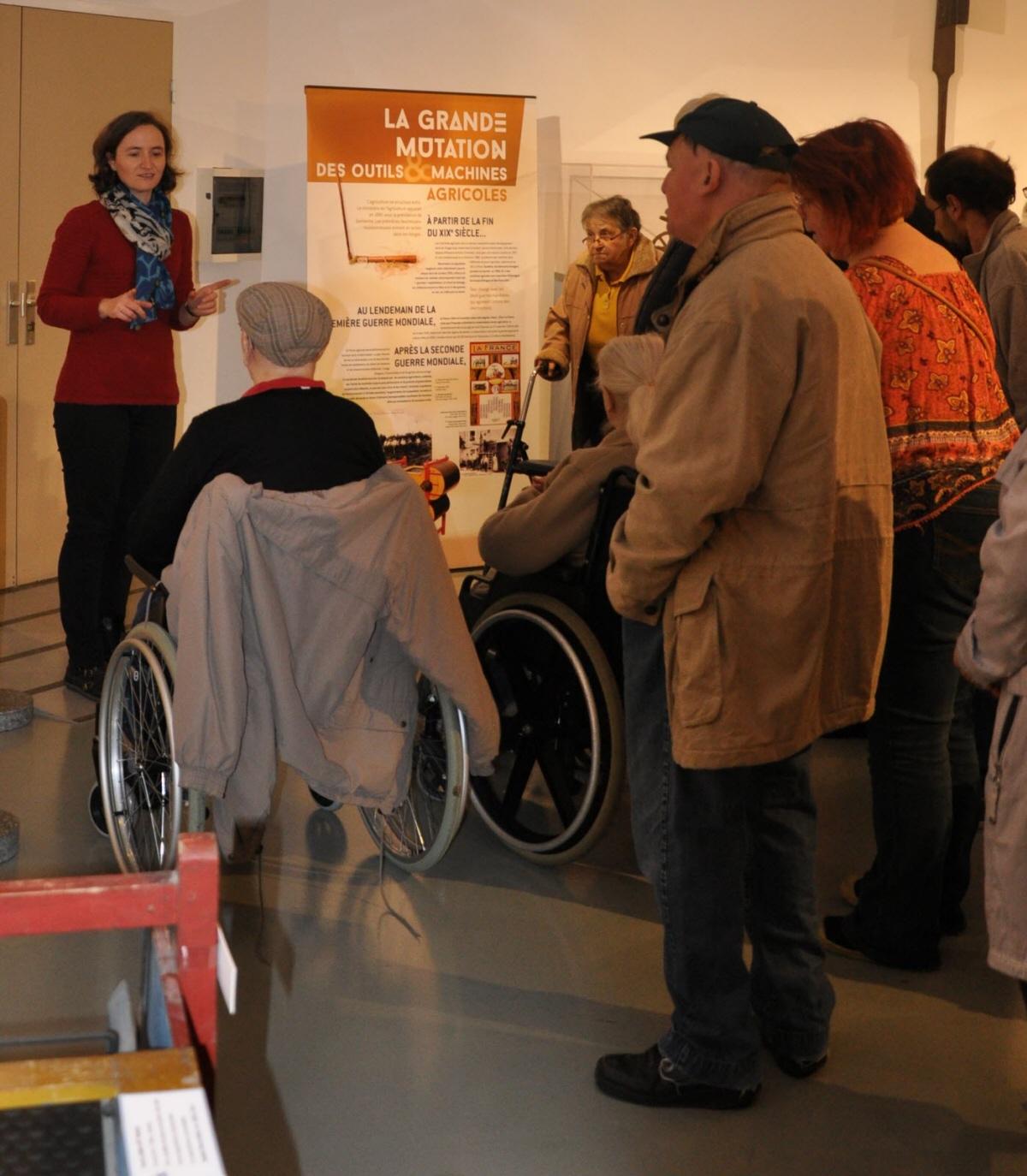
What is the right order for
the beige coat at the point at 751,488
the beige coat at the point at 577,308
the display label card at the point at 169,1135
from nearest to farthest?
the display label card at the point at 169,1135, the beige coat at the point at 751,488, the beige coat at the point at 577,308

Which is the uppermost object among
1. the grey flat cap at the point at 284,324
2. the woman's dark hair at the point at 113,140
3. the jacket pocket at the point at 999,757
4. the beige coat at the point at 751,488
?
the woman's dark hair at the point at 113,140

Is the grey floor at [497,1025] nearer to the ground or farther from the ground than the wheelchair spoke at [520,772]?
nearer to the ground

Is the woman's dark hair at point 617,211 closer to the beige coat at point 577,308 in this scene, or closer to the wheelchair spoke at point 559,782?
the beige coat at point 577,308

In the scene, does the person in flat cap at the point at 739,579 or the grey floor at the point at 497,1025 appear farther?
the grey floor at the point at 497,1025

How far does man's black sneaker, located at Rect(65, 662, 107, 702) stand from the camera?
167 inches

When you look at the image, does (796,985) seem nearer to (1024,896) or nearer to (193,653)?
(1024,896)

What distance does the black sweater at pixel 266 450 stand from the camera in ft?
8.61

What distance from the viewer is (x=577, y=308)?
5.66 m

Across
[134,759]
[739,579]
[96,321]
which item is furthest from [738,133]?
[96,321]

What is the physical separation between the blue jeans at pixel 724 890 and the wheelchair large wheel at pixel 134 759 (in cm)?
103

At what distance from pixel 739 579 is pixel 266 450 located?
3.30 ft

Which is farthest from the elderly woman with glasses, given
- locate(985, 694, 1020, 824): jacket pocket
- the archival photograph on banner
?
locate(985, 694, 1020, 824): jacket pocket

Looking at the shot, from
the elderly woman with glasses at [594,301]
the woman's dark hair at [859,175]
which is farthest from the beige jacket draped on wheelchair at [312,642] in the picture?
the elderly woman with glasses at [594,301]

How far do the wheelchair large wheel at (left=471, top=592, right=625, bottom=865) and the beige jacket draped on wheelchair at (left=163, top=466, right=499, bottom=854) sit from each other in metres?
0.24
